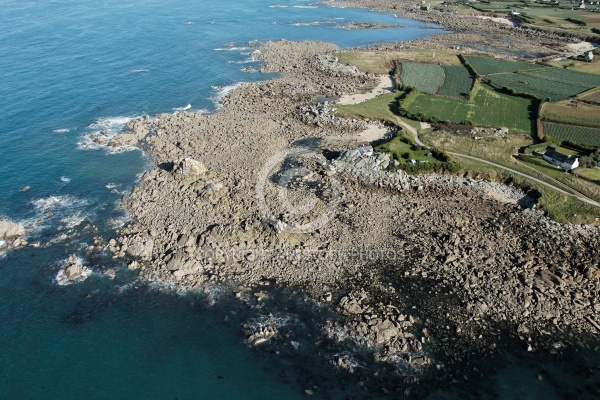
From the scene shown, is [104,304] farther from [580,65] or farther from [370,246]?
[580,65]

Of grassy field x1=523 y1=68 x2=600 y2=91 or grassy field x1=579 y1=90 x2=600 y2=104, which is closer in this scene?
grassy field x1=579 y1=90 x2=600 y2=104

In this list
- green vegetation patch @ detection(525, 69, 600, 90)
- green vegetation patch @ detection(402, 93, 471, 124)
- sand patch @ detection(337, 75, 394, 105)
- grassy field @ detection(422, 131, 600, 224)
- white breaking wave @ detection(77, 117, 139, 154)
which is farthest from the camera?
green vegetation patch @ detection(525, 69, 600, 90)

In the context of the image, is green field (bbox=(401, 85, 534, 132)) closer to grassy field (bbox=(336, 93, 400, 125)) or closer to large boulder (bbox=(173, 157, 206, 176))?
grassy field (bbox=(336, 93, 400, 125))

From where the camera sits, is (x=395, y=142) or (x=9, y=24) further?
(x=9, y=24)

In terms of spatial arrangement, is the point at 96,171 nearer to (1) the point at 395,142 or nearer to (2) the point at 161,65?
(1) the point at 395,142

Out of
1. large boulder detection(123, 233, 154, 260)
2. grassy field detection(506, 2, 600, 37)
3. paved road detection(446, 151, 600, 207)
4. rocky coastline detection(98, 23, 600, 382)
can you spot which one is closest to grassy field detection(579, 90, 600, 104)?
paved road detection(446, 151, 600, 207)

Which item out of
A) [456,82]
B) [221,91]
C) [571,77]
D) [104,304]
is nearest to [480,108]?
[456,82]

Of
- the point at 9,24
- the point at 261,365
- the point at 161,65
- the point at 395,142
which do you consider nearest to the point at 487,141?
the point at 395,142
